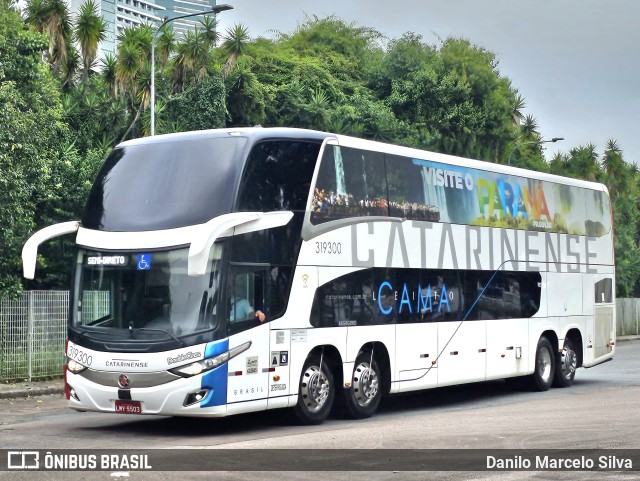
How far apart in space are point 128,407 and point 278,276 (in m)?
2.73

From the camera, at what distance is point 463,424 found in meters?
15.3

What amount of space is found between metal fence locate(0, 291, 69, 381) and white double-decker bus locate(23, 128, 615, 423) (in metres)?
7.75

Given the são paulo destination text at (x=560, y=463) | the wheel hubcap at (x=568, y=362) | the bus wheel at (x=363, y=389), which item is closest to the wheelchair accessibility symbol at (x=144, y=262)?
the bus wheel at (x=363, y=389)

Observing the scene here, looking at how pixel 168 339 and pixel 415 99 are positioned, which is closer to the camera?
pixel 168 339

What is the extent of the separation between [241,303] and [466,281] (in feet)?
20.3

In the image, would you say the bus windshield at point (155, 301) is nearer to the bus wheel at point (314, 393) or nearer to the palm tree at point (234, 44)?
the bus wheel at point (314, 393)

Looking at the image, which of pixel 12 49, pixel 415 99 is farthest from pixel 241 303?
pixel 415 99

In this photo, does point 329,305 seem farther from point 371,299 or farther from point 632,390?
point 632,390

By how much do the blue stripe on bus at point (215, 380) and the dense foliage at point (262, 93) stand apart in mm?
11579

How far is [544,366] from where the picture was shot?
74.0 ft

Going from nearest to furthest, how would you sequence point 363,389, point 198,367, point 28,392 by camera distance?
point 198,367, point 363,389, point 28,392

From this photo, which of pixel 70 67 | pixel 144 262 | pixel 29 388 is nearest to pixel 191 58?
pixel 70 67

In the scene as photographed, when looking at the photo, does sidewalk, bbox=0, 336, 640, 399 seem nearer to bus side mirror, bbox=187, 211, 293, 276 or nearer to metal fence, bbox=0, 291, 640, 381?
metal fence, bbox=0, 291, 640, 381

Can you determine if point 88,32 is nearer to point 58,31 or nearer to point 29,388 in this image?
point 58,31
